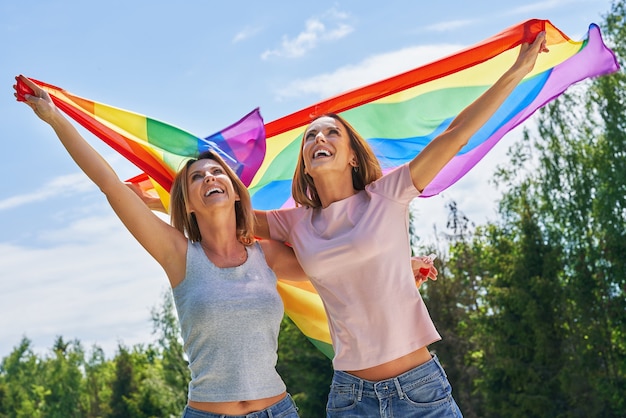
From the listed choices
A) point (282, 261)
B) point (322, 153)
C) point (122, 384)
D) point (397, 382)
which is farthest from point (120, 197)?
point (122, 384)

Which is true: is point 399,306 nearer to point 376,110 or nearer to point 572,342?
point 376,110

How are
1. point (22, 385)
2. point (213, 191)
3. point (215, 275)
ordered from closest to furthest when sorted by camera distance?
point (215, 275)
point (213, 191)
point (22, 385)

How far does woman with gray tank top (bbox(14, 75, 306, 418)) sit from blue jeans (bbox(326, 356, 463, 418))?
34 centimetres

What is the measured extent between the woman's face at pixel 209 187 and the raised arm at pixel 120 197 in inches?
9.4

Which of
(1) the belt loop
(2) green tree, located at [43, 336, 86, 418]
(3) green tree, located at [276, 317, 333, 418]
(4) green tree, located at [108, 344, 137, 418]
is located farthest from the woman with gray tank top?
(2) green tree, located at [43, 336, 86, 418]

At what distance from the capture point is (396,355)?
168 inches

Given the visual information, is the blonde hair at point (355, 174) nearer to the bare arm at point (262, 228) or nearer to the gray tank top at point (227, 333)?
the bare arm at point (262, 228)

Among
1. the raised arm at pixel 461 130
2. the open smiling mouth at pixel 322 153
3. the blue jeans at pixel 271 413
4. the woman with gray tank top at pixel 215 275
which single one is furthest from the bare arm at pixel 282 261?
the raised arm at pixel 461 130

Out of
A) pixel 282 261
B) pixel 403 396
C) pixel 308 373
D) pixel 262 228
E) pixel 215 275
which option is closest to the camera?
pixel 403 396

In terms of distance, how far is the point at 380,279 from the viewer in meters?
4.36

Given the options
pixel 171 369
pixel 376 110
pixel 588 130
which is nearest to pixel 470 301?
pixel 588 130

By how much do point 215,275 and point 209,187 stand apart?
1.83 ft

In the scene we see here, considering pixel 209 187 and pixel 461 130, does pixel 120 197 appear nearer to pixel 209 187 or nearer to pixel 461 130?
pixel 209 187

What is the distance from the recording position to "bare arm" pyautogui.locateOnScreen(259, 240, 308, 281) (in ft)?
15.9
